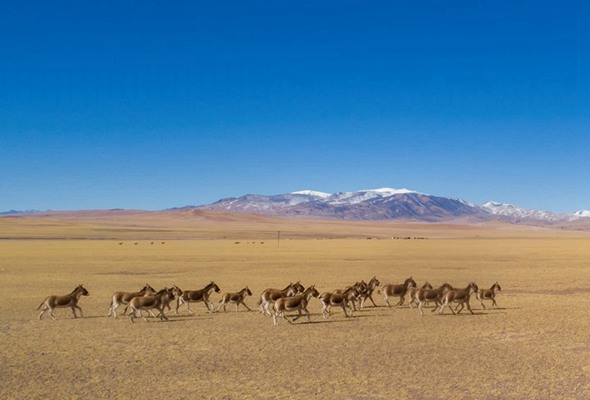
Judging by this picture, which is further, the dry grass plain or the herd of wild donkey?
the herd of wild donkey

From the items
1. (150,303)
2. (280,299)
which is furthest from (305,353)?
(150,303)

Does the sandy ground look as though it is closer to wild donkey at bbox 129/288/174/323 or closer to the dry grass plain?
the dry grass plain

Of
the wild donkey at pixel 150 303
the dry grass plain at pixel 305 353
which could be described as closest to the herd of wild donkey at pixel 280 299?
the wild donkey at pixel 150 303

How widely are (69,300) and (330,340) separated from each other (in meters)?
8.66

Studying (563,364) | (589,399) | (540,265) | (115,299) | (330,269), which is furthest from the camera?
(540,265)

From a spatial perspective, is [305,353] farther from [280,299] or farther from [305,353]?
[280,299]

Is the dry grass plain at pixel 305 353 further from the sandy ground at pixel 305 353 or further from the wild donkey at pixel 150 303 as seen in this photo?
the wild donkey at pixel 150 303

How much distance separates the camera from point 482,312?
19641 millimetres

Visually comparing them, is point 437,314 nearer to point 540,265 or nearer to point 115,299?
point 115,299

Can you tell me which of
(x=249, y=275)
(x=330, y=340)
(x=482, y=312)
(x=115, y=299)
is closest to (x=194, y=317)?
(x=115, y=299)

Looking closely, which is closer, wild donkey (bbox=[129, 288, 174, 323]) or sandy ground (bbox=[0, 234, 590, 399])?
sandy ground (bbox=[0, 234, 590, 399])

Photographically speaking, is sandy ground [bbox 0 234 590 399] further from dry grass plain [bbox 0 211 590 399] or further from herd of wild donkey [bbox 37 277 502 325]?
herd of wild donkey [bbox 37 277 502 325]

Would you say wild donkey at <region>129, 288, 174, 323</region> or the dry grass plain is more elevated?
wild donkey at <region>129, 288, 174, 323</region>

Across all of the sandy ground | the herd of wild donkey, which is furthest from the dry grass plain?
the herd of wild donkey
